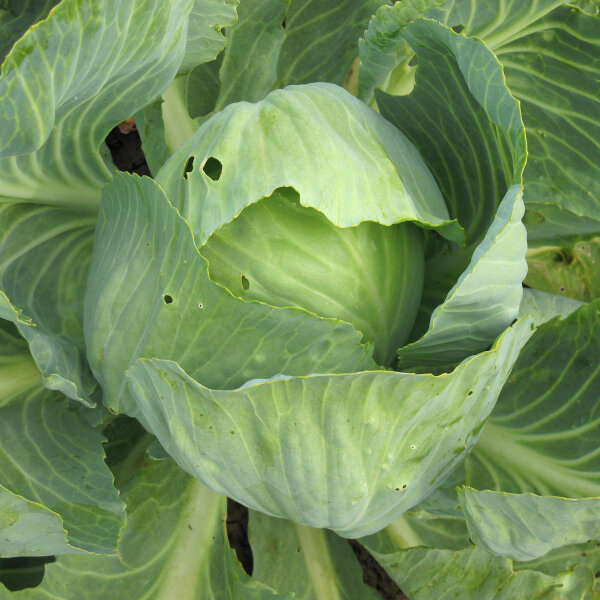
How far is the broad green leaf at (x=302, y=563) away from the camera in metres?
1.77

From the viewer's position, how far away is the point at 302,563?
5.88 feet

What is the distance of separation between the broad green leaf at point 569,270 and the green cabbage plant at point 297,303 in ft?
0.89

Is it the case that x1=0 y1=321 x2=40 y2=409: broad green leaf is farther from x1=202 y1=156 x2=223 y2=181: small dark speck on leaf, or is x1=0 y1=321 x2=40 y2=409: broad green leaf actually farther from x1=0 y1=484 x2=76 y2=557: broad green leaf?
x1=202 y1=156 x2=223 y2=181: small dark speck on leaf

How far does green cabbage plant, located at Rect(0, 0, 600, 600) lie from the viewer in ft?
3.88

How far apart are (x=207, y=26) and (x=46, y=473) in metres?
0.98

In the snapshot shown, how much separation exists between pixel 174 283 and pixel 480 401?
1.74 feet

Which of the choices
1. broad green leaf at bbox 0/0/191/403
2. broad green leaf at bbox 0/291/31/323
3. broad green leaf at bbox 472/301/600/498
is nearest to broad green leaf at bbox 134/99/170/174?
broad green leaf at bbox 0/0/191/403

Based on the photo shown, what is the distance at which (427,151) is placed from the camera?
169cm

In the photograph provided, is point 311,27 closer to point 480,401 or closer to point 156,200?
point 156,200

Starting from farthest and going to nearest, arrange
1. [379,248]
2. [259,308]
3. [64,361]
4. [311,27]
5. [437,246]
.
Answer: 1. [311,27]
2. [437,246]
3. [64,361]
4. [379,248]
5. [259,308]

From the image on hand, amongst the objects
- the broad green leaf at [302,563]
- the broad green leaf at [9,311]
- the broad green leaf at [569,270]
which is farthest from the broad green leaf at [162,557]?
the broad green leaf at [569,270]

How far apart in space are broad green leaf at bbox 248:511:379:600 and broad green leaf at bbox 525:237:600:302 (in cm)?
98

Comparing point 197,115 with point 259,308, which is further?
point 197,115

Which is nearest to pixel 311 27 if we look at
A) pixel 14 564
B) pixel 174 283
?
pixel 174 283
